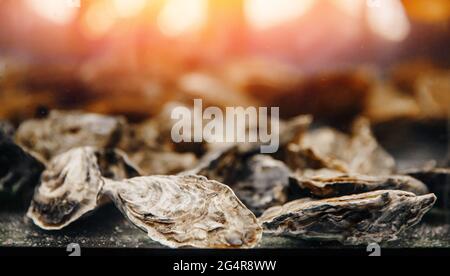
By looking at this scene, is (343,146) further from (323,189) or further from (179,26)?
(179,26)

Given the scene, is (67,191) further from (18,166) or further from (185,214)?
(185,214)

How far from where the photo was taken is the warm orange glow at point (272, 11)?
1.24 metres

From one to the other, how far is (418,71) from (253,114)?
0.49 m

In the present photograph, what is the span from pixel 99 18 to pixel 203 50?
30cm

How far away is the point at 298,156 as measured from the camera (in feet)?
4.15

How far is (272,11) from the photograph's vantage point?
1247mm

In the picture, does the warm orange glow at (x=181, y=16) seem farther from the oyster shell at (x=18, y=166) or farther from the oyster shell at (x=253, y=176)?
the oyster shell at (x=18, y=166)

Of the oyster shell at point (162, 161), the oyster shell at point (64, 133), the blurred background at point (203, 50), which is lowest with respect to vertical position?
the oyster shell at point (162, 161)

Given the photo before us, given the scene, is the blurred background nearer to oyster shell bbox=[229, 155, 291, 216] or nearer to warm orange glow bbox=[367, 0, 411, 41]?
warm orange glow bbox=[367, 0, 411, 41]

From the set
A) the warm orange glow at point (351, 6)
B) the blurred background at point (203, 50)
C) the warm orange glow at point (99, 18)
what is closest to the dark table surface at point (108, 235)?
the blurred background at point (203, 50)

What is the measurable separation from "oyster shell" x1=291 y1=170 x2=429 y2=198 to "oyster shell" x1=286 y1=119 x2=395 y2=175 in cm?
5

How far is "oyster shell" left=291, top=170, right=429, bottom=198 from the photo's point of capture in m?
1.17

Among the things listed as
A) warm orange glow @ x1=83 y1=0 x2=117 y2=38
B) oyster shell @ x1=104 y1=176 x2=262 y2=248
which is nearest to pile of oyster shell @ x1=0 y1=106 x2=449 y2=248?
oyster shell @ x1=104 y1=176 x2=262 y2=248
